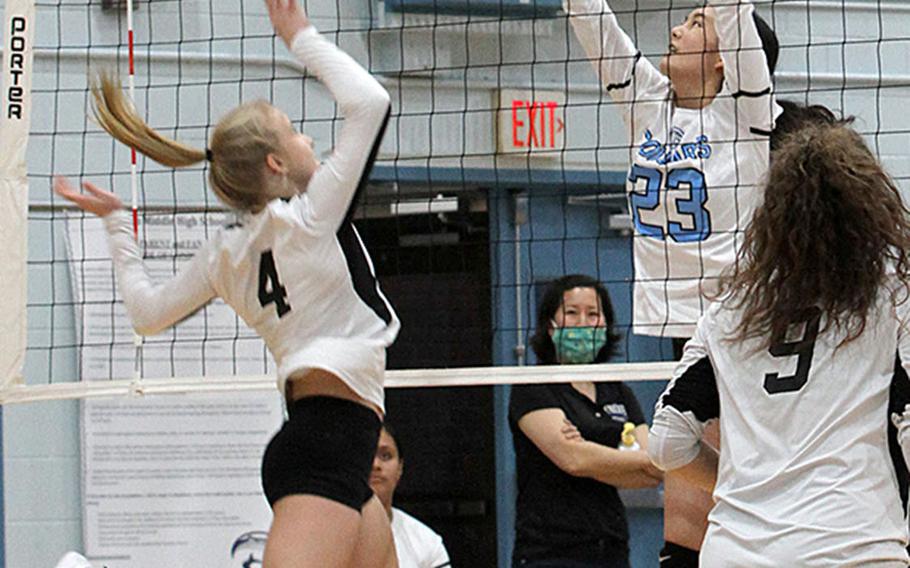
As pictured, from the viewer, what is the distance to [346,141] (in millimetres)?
3533

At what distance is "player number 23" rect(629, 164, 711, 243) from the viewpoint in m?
4.48

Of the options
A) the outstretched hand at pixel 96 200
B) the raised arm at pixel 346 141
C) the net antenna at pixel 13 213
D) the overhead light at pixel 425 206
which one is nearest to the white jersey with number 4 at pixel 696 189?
the raised arm at pixel 346 141

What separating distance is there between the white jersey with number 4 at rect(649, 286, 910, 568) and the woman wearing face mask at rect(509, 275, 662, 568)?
6.70 feet

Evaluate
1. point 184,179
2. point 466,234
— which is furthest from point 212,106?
point 466,234

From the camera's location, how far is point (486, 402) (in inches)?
283

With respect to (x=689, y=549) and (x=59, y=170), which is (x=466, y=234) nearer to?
(x=59, y=170)

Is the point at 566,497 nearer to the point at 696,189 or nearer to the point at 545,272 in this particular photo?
the point at 696,189

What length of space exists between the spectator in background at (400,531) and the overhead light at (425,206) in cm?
181

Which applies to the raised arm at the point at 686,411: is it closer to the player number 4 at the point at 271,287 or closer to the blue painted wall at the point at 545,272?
the player number 4 at the point at 271,287

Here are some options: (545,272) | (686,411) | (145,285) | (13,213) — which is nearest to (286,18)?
(145,285)

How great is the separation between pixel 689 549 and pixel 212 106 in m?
3.20

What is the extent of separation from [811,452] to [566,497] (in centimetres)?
227

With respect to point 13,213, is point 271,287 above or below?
below

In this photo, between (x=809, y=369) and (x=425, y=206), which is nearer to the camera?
(x=809, y=369)
